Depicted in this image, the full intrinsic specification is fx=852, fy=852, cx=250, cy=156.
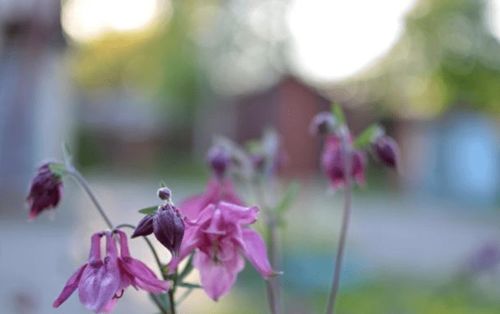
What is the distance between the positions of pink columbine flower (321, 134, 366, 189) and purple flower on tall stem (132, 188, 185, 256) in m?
0.44

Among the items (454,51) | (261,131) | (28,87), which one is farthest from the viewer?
(261,131)

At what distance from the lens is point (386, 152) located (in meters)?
1.29

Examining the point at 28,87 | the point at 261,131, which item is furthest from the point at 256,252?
the point at 261,131

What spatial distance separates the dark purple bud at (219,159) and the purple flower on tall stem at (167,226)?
0.34 m

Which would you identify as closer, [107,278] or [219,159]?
[107,278]

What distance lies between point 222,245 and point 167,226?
118 millimetres

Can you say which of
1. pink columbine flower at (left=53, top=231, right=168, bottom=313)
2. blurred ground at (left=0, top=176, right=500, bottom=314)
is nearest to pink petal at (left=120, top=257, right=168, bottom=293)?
pink columbine flower at (left=53, top=231, right=168, bottom=313)

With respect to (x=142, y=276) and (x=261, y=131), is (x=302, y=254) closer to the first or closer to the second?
(x=142, y=276)

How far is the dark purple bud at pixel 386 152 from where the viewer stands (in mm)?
1289

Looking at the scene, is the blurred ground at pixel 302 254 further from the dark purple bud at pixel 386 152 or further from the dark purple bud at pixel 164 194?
the dark purple bud at pixel 164 194

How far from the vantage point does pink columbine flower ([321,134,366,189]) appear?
128 cm

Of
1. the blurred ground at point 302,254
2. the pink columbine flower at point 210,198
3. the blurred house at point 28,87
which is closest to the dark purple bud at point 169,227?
the pink columbine flower at point 210,198

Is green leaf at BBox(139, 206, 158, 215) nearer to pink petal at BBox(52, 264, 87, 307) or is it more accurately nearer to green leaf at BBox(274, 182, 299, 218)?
pink petal at BBox(52, 264, 87, 307)

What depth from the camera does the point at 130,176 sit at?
2455cm
